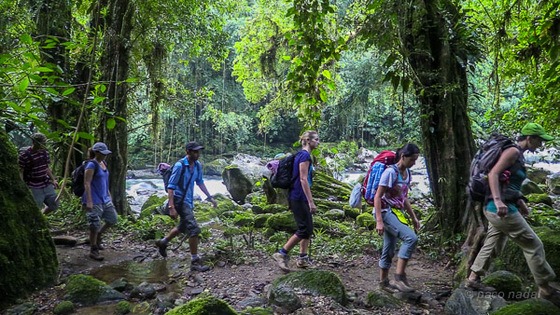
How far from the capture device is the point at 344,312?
4109 millimetres

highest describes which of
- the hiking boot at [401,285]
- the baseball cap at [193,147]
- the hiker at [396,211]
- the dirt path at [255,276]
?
the baseball cap at [193,147]

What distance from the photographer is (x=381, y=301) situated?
14.5 ft

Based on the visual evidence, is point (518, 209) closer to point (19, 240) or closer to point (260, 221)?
point (19, 240)

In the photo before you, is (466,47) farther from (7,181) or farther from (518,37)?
(7,181)

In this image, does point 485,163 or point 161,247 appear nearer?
point 485,163

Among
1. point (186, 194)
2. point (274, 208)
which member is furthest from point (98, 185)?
point (274, 208)

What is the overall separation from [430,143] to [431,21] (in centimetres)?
194

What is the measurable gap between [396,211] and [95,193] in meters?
4.54

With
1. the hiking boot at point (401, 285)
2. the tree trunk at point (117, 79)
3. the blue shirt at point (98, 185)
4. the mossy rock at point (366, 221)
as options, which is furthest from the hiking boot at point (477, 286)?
the tree trunk at point (117, 79)

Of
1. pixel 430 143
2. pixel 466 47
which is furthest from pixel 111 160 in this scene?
pixel 466 47

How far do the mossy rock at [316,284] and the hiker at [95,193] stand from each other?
10.9ft

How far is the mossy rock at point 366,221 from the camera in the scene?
8.64 metres

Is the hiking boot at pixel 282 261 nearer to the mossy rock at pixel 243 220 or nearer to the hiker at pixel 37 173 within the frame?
the hiker at pixel 37 173

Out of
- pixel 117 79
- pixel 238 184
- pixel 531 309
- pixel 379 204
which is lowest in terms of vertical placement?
pixel 531 309
